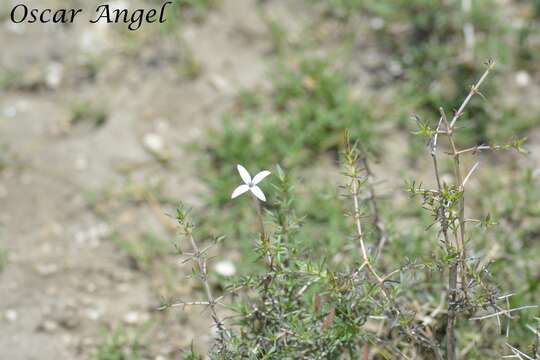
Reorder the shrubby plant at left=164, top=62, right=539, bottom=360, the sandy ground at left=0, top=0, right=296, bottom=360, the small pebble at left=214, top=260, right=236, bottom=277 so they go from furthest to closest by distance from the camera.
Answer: the small pebble at left=214, top=260, right=236, bottom=277 < the sandy ground at left=0, top=0, right=296, bottom=360 < the shrubby plant at left=164, top=62, right=539, bottom=360

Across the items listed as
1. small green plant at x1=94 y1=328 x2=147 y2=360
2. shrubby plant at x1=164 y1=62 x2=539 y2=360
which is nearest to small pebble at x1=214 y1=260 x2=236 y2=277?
small green plant at x1=94 y1=328 x2=147 y2=360

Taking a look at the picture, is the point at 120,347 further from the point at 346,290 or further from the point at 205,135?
the point at 205,135

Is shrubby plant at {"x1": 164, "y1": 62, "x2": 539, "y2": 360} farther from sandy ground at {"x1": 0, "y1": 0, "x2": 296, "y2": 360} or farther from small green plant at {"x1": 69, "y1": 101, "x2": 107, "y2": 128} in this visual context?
small green plant at {"x1": 69, "y1": 101, "x2": 107, "y2": 128}

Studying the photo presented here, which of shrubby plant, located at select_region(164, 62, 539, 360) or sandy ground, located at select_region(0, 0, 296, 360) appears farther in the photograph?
sandy ground, located at select_region(0, 0, 296, 360)

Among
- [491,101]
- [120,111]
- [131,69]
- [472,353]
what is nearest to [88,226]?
[120,111]

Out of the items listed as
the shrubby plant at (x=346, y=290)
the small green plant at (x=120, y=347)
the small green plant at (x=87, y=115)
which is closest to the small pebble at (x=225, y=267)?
the small green plant at (x=120, y=347)

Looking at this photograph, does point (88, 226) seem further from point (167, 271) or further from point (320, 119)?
point (320, 119)

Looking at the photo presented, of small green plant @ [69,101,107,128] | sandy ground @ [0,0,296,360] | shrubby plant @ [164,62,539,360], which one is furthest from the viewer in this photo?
small green plant @ [69,101,107,128]
